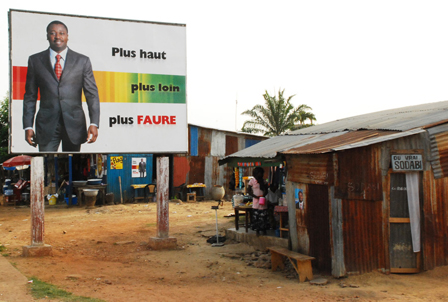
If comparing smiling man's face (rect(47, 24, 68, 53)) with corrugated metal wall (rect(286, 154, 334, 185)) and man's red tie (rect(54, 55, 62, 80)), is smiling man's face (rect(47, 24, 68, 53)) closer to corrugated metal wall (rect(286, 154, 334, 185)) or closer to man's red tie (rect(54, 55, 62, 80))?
man's red tie (rect(54, 55, 62, 80))

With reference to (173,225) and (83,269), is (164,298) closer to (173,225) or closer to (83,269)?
(83,269)

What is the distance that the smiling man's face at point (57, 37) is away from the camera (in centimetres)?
1062

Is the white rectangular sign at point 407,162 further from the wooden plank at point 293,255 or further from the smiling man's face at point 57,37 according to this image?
the smiling man's face at point 57,37

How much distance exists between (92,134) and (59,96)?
3.97 feet

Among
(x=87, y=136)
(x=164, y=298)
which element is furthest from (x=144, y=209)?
(x=164, y=298)

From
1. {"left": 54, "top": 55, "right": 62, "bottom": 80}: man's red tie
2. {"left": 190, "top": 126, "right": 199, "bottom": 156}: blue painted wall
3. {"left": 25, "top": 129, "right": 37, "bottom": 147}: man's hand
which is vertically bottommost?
{"left": 25, "top": 129, "right": 37, "bottom": 147}: man's hand

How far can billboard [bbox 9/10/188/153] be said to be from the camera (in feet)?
34.3

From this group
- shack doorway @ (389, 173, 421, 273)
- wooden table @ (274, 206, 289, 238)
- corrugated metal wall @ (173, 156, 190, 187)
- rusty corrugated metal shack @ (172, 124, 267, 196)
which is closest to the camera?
shack doorway @ (389, 173, 421, 273)

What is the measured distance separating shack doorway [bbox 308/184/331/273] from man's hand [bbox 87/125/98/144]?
5.53 metres

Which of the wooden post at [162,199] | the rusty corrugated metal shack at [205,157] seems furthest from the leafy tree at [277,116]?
the wooden post at [162,199]

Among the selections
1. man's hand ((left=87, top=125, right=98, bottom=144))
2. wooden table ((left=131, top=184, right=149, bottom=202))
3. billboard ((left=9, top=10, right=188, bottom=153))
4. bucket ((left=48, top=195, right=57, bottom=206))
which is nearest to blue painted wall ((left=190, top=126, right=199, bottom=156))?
wooden table ((left=131, top=184, right=149, bottom=202))

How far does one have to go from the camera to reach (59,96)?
10797mm

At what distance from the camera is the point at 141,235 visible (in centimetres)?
1376

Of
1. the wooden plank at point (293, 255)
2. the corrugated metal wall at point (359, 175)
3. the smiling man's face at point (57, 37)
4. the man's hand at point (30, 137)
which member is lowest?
the wooden plank at point (293, 255)
